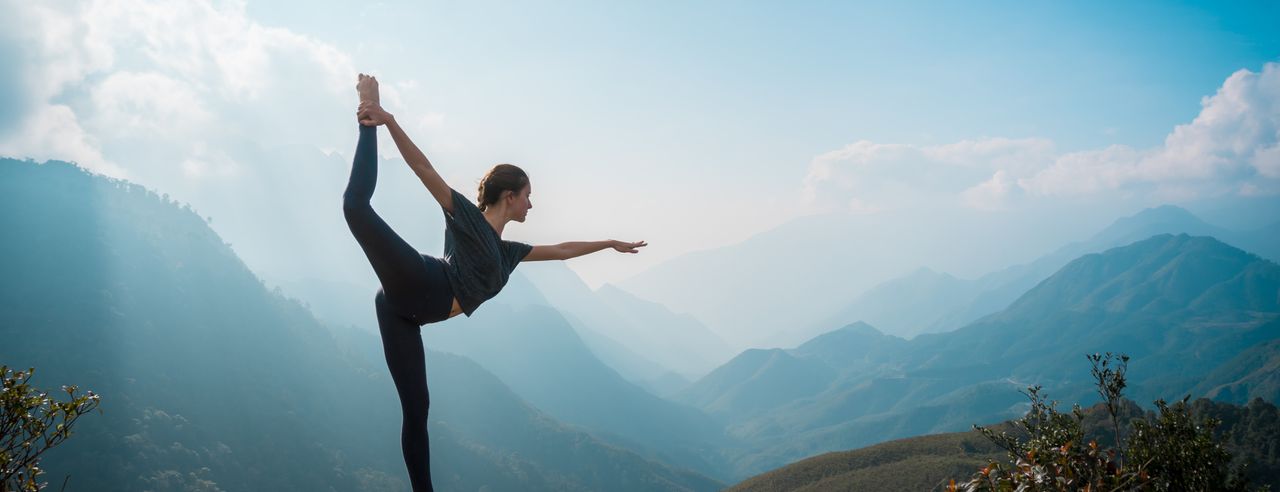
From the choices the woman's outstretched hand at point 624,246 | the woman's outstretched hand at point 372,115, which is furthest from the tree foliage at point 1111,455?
the woman's outstretched hand at point 372,115

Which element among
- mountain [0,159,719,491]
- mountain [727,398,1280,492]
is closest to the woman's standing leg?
mountain [727,398,1280,492]

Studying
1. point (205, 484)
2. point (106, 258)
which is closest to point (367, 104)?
point (205, 484)

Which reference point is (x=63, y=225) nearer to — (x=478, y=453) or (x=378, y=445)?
(x=378, y=445)

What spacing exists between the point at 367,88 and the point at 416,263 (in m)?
1.41

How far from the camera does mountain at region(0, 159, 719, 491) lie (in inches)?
5226

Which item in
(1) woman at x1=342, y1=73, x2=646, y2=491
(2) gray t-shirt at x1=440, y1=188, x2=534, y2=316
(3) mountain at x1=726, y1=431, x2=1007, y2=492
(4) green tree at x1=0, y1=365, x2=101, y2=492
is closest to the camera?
(1) woman at x1=342, y1=73, x2=646, y2=491

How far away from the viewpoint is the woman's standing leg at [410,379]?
443cm

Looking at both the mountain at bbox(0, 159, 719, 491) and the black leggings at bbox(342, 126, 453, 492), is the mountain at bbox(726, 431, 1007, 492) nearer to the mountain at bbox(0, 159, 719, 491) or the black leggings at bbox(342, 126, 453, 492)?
the black leggings at bbox(342, 126, 453, 492)

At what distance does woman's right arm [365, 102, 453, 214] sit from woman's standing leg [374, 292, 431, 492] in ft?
2.63

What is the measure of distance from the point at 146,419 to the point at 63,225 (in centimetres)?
8664

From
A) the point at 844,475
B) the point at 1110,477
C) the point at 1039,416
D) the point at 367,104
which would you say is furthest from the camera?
the point at 844,475

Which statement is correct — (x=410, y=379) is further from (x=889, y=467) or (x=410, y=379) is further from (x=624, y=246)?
(x=889, y=467)

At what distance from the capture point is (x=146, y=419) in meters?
135

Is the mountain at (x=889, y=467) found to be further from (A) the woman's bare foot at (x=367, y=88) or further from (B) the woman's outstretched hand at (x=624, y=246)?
(A) the woman's bare foot at (x=367, y=88)
